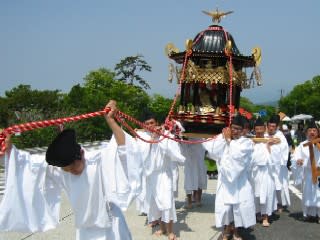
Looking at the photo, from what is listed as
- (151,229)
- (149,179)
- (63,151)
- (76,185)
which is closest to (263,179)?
(151,229)

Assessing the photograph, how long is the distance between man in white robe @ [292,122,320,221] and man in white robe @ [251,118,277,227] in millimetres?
549

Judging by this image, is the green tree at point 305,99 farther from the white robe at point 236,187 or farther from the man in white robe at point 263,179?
the white robe at point 236,187

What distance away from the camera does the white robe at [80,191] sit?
3.37 m

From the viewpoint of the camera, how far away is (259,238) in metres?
7.01

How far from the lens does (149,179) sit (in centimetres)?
685

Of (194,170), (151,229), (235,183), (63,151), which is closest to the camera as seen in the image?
(63,151)

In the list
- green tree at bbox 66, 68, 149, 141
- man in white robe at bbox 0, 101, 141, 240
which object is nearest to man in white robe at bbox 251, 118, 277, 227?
man in white robe at bbox 0, 101, 141, 240

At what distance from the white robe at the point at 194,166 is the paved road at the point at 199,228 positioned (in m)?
0.50

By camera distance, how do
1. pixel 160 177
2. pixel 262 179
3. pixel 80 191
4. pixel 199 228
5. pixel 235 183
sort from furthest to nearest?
pixel 262 179 < pixel 199 228 < pixel 160 177 < pixel 235 183 < pixel 80 191

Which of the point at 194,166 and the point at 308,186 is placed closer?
the point at 308,186

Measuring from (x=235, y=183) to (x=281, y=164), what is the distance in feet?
8.63

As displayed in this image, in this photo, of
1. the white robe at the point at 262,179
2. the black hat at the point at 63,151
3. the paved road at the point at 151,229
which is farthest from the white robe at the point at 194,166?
the black hat at the point at 63,151

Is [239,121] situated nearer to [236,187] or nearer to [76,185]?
[236,187]

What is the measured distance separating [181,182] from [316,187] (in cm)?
464
